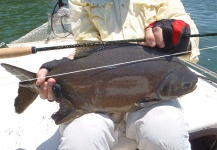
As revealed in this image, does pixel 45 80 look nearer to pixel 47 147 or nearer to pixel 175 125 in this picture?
pixel 47 147

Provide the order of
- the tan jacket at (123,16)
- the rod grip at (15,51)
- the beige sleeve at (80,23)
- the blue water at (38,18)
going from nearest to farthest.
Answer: the rod grip at (15,51) < the tan jacket at (123,16) < the beige sleeve at (80,23) < the blue water at (38,18)

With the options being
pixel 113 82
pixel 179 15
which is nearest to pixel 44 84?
pixel 113 82

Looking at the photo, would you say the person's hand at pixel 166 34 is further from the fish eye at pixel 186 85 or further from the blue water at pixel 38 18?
the blue water at pixel 38 18

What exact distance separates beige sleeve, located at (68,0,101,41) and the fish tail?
0.78 metres

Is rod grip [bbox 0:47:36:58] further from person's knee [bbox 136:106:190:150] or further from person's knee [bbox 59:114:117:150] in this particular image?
person's knee [bbox 136:106:190:150]

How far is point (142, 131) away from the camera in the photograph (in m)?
1.92

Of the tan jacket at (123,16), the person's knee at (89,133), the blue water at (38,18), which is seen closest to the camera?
the person's knee at (89,133)

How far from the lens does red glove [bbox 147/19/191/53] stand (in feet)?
6.75

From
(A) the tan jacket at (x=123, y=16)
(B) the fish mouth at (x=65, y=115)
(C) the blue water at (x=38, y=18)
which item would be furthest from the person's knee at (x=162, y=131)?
(C) the blue water at (x=38, y=18)

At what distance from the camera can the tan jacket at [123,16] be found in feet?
8.63

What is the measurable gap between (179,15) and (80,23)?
900 millimetres

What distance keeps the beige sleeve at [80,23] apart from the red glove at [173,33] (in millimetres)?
777

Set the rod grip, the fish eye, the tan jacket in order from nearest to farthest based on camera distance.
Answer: the rod grip, the fish eye, the tan jacket

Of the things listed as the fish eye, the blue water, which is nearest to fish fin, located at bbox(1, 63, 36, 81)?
the fish eye
